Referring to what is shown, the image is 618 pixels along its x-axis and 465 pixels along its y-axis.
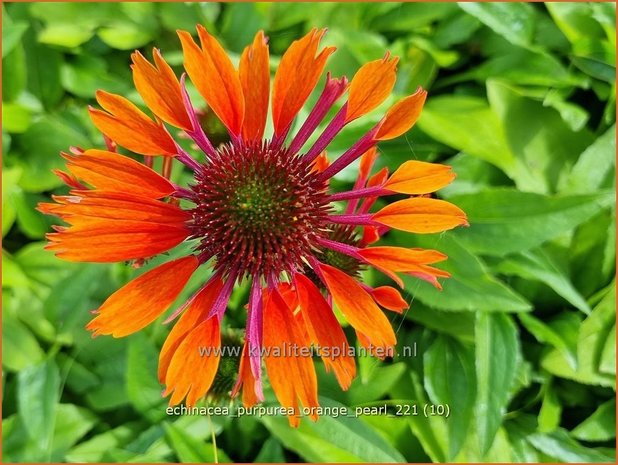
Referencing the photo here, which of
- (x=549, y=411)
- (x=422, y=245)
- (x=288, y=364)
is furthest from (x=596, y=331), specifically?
(x=288, y=364)

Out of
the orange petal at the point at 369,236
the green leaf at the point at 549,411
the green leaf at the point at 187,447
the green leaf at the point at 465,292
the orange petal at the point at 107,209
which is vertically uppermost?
the orange petal at the point at 107,209

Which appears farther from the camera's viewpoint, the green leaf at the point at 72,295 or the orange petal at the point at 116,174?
the green leaf at the point at 72,295

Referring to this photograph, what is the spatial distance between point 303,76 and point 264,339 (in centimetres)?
24

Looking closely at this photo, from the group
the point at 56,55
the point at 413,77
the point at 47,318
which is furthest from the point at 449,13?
the point at 47,318

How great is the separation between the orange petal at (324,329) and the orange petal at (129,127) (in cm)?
18

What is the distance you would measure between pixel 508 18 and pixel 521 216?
1.27 ft

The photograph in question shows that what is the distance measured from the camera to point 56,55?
1.06 metres

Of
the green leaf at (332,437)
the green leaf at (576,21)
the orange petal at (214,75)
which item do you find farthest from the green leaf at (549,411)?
the orange petal at (214,75)

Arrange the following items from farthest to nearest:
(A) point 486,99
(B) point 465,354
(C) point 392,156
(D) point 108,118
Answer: (A) point 486,99 < (B) point 465,354 < (C) point 392,156 < (D) point 108,118

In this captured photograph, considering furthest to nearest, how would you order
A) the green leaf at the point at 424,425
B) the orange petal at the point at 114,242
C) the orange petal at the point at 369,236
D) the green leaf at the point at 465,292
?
the green leaf at the point at 424,425 < the green leaf at the point at 465,292 < the orange petal at the point at 369,236 < the orange petal at the point at 114,242

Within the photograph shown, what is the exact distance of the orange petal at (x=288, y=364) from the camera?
0.52 meters

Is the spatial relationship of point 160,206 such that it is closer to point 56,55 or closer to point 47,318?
point 47,318

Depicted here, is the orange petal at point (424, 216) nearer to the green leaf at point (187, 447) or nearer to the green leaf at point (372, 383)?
the green leaf at point (372, 383)

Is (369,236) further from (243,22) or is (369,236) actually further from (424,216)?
(243,22)
